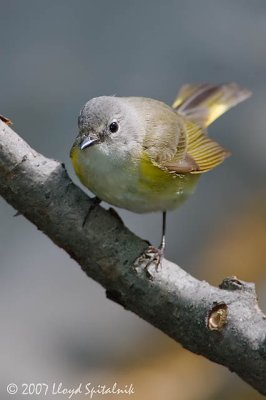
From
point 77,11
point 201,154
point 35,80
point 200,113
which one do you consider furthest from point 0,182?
point 77,11

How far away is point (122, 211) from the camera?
5484mm

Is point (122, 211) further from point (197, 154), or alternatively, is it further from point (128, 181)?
point (128, 181)

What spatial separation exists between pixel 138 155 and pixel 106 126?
19 centimetres

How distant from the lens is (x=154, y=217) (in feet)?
18.4

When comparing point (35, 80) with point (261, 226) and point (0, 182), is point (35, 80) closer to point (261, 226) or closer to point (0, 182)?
point (261, 226)

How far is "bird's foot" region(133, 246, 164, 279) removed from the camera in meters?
2.68

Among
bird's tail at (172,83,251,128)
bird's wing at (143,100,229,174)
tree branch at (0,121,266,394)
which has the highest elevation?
bird's tail at (172,83,251,128)

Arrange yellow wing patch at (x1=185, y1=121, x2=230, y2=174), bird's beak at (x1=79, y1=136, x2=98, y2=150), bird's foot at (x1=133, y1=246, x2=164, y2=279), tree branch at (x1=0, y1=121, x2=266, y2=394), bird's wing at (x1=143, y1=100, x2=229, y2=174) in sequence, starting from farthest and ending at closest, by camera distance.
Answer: yellow wing patch at (x1=185, y1=121, x2=230, y2=174)
bird's wing at (x1=143, y1=100, x2=229, y2=174)
bird's beak at (x1=79, y1=136, x2=98, y2=150)
bird's foot at (x1=133, y1=246, x2=164, y2=279)
tree branch at (x1=0, y1=121, x2=266, y2=394)

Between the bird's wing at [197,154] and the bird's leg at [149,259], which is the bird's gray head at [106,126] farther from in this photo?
the bird's leg at [149,259]

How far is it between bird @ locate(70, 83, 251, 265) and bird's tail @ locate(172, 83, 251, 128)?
0.31 metres

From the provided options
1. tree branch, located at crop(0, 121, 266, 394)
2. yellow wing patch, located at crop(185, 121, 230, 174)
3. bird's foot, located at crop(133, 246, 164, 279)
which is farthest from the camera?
yellow wing patch, located at crop(185, 121, 230, 174)

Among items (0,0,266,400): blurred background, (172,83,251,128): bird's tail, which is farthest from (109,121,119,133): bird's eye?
(0,0,266,400): blurred background

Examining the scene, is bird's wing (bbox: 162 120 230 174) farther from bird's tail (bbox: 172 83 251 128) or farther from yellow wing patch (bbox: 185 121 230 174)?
bird's tail (bbox: 172 83 251 128)

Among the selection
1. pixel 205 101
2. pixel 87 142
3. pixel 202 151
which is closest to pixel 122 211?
pixel 205 101
